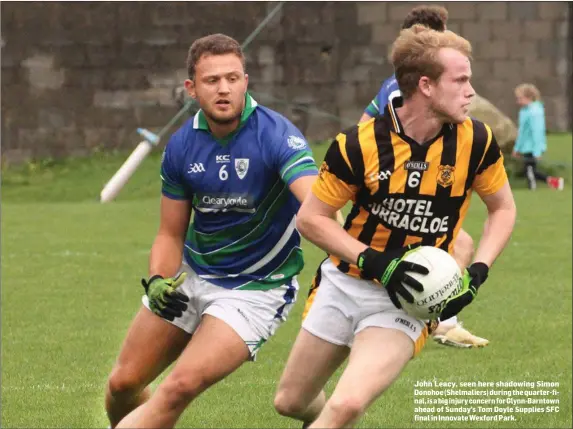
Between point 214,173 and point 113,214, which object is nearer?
point 214,173

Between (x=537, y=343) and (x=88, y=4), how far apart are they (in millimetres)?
14292

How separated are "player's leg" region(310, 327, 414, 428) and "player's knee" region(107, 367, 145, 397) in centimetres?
130

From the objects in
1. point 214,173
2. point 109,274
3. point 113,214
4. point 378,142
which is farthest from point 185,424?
point 113,214

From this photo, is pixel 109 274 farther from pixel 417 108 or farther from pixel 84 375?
pixel 417 108

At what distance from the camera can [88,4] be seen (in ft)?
73.6

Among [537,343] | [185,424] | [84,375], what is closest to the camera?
[185,424]

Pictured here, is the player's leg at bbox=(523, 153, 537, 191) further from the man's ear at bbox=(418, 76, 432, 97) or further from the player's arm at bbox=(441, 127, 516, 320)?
the man's ear at bbox=(418, 76, 432, 97)

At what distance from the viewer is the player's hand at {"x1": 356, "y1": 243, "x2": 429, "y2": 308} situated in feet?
17.5

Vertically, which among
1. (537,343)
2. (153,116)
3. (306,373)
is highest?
(306,373)

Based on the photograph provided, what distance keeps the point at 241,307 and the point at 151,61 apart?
17.0 m

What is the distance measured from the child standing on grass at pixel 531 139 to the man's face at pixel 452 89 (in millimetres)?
16489

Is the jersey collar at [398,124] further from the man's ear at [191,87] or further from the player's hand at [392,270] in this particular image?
the man's ear at [191,87]

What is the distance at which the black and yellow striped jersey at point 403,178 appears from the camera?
549cm

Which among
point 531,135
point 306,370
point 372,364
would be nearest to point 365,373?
point 372,364
